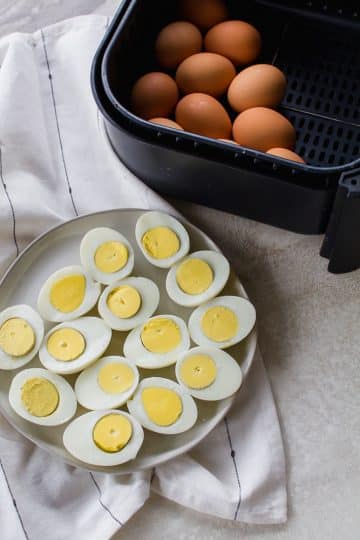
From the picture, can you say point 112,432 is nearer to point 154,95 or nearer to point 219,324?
point 219,324

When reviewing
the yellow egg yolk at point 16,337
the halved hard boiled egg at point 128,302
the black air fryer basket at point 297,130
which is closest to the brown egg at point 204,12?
the black air fryer basket at point 297,130

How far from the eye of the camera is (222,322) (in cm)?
101

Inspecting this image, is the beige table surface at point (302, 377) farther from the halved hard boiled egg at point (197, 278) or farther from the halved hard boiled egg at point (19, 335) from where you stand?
the halved hard boiled egg at point (19, 335)

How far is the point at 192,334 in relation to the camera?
1013 millimetres

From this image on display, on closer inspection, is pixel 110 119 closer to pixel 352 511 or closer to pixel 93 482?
pixel 93 482

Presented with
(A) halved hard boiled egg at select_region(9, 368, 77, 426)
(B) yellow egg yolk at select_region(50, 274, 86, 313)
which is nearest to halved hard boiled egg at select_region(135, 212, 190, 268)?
(B) yellow egg yolk at select_region(50, 274, 86, 313)

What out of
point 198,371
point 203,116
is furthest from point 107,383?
point 203,116

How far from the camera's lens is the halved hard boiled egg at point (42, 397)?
970 mm

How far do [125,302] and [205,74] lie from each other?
33cm

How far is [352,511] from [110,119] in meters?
0.57

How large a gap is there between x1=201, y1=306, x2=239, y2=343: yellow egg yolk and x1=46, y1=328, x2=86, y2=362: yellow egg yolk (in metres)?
0.16

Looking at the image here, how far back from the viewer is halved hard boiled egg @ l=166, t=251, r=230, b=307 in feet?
3.37

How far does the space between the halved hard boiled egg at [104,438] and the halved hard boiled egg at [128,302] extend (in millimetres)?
121

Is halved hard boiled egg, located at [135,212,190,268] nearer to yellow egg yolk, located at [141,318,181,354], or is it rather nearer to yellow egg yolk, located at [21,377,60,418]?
yellow egg yolk, located at [141,318,181,354]
